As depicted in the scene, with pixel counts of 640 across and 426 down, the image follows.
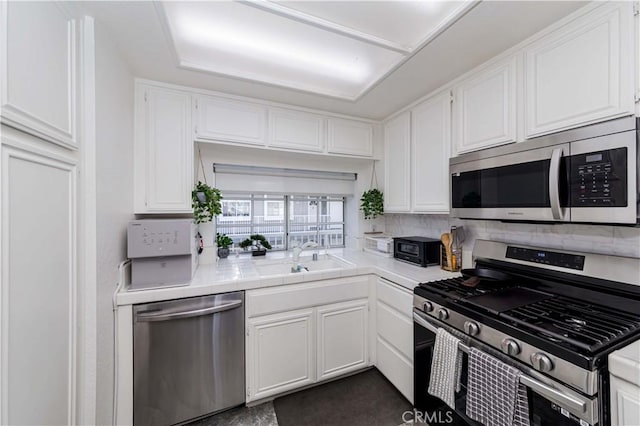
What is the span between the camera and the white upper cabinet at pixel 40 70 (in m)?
0.74

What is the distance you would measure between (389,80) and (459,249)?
4.59 feet

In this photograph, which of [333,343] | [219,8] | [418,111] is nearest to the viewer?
[219,8]

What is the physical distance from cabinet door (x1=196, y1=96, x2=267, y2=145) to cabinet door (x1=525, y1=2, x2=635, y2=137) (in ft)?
6.08

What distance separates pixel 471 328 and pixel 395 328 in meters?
0.75

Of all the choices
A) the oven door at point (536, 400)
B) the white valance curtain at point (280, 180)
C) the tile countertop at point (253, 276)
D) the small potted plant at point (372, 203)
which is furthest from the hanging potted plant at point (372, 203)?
the oven door at point (536, 400)

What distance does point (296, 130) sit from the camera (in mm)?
2270

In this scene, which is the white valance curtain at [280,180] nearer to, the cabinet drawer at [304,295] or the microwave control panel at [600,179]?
the cabinet drawer at [304,295]

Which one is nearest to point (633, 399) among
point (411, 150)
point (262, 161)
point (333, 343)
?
point (333, 343)

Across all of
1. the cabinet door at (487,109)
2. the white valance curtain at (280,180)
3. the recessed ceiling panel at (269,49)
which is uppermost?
the recessed ceiling panel at (269,49)

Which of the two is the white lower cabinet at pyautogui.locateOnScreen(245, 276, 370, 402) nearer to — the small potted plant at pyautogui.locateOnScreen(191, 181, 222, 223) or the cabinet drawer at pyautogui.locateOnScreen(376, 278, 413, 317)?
the cabinet drawer at pyautogui.locateOnScreen(376, 278, 413, 317)

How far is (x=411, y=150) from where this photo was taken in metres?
2.26

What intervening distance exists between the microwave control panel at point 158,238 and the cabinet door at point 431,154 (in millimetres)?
1812

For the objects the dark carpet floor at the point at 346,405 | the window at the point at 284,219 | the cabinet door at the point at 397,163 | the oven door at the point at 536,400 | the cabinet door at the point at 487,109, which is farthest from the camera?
the window at the point at 284,219

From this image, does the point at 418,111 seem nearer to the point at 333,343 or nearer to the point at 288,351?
the point at 333,343
